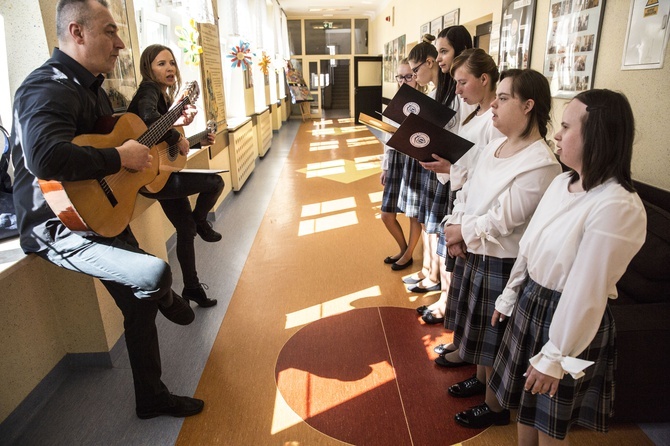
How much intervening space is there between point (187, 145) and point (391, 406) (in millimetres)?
1890

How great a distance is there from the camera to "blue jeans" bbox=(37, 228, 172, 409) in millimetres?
1699

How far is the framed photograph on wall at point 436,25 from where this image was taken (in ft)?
21.5

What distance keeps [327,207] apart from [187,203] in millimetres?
A: 2678

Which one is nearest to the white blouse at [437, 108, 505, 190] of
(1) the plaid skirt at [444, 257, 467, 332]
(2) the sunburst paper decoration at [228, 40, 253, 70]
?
(1) the plaid skirt at [444, 257, 467, 332]

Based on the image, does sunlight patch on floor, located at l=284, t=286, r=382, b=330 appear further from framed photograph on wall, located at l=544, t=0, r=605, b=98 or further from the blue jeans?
framed photograph on wall, located at l=544, t=0, r=605, b=98

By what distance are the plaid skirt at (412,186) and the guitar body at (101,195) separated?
184cm

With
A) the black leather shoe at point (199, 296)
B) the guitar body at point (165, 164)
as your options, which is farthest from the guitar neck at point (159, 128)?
the black leather shoe at point (199, 296)

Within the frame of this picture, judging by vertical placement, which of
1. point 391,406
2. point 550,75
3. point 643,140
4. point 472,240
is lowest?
point 391,406

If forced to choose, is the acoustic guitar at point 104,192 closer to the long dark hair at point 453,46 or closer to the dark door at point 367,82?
the long dark hair at point 453,46

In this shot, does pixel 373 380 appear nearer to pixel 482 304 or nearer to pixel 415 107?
pixel 482 304

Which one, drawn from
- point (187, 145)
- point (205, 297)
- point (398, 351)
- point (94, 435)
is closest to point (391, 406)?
point (398, 351)

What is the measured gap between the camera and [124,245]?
5.91ft

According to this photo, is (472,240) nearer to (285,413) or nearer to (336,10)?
(285,413)

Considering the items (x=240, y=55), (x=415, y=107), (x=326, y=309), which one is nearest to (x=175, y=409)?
(x=326, y=309)
